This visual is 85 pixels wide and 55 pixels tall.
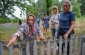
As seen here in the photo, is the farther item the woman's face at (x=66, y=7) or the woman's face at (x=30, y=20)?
the woman's face at (x=66, y=7)

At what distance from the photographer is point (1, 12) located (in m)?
10.4

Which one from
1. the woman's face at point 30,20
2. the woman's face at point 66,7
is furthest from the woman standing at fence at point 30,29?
the woman's face at point 66,7

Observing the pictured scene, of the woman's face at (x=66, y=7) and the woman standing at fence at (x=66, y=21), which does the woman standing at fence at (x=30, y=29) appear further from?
the woman's face at (x=66, y=7)

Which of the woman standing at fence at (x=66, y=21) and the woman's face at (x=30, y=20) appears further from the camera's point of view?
the woman standing at fence at (x=66, y=21)

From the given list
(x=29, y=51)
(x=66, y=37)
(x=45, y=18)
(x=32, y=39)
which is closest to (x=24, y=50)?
(x=29, y=51)

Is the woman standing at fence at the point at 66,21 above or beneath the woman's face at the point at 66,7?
beneath

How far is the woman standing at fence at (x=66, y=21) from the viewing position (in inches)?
263

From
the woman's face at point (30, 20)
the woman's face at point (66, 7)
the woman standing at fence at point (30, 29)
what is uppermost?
the woman's face at point (66, 7)

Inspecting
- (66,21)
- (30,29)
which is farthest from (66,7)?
(30,29)

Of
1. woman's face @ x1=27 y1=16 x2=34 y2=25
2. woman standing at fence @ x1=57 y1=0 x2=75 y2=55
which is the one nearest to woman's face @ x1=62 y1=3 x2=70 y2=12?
woman standing at fence @ x1=57 y1=0 x2=75 y2=55

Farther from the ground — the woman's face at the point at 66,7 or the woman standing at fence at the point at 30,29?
the woman's face at the point at 66,7

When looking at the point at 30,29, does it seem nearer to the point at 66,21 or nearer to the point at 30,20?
the point at 30,20

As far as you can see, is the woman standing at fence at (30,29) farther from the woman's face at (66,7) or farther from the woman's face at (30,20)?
the woman's face at (66,7)

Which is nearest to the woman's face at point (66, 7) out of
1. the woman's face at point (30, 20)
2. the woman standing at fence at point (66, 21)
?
the woman standing at fence at point (66, 21)
